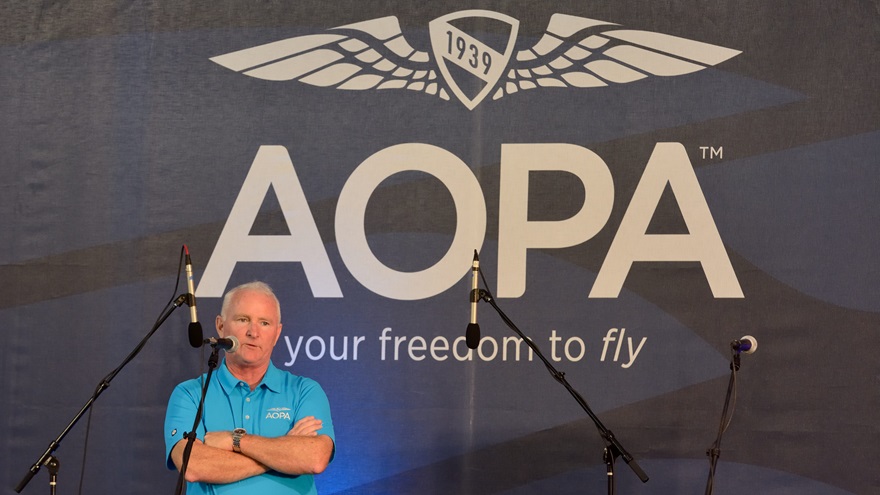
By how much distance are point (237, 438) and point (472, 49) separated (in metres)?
2.18

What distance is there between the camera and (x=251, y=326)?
4.15 m

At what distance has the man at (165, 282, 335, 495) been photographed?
3834mm

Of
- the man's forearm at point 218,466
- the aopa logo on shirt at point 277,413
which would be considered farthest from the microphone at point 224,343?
the aopa logo on shirt at point 277,413

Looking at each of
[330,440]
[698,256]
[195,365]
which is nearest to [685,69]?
[698,256]

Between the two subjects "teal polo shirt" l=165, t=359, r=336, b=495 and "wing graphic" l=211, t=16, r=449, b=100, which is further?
"wing graphic" l=211, t=16, r=449, b=100

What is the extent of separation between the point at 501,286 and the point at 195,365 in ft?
5.05

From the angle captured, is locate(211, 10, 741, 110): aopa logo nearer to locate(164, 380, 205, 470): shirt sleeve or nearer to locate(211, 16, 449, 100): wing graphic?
locate(211, 16, 449, 100): wing graphic

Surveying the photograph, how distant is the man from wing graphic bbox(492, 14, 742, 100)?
164 cm

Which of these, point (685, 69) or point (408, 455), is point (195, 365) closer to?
point (408, 455)

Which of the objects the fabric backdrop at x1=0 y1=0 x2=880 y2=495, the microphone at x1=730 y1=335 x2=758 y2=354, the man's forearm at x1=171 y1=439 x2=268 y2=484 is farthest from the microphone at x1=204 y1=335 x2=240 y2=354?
the microphone at x1=730 y1=335 x2=758 y2=354

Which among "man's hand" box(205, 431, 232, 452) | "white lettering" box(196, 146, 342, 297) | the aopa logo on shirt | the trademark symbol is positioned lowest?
"man's hand" box(205, 431, 232, 452)

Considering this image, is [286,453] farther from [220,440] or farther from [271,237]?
[271,237]

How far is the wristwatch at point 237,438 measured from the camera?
3.84m

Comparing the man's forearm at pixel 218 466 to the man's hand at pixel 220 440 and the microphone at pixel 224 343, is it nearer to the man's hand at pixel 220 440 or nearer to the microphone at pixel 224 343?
the man's hand at pixel 220 440
